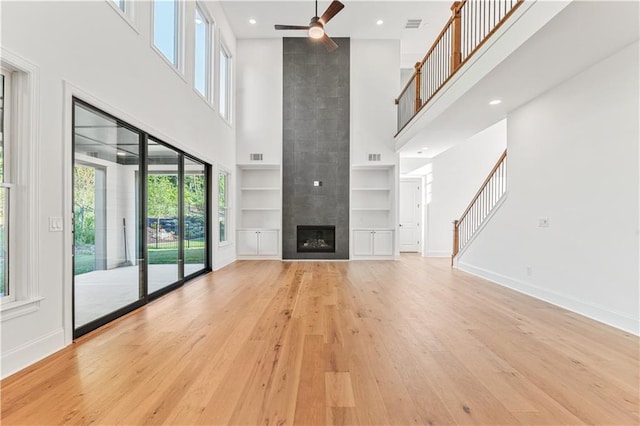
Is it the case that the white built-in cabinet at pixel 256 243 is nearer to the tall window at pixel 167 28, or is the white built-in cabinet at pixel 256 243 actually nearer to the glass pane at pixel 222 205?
the glass pane at pixel 222 205

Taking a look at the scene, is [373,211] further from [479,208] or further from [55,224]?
[55,224]

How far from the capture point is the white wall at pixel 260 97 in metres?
7.25

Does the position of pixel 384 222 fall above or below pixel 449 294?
above

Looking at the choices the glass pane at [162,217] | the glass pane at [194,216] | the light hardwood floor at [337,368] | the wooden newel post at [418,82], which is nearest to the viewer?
the light hardwood floor at [337,368]

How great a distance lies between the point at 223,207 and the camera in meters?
6.46

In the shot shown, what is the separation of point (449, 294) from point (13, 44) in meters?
5.01

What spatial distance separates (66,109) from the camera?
2338mm

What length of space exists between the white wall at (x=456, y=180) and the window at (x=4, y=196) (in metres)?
8.11

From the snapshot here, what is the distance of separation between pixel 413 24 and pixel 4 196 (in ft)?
25.8

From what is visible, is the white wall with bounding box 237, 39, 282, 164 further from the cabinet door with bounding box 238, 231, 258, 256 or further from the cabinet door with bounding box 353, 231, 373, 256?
the cabinet door with bounding box 353, 231, 373, 256

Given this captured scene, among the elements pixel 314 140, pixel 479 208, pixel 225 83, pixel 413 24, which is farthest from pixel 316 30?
pixel 479 208

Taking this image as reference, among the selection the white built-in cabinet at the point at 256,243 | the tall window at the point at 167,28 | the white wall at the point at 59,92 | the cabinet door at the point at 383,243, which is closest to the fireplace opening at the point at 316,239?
the white built-in cabinet at the point at 256,243

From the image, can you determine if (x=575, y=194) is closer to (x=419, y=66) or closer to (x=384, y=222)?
(x=419, y=66)

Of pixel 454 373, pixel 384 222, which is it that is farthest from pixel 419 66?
pixel 454 373
